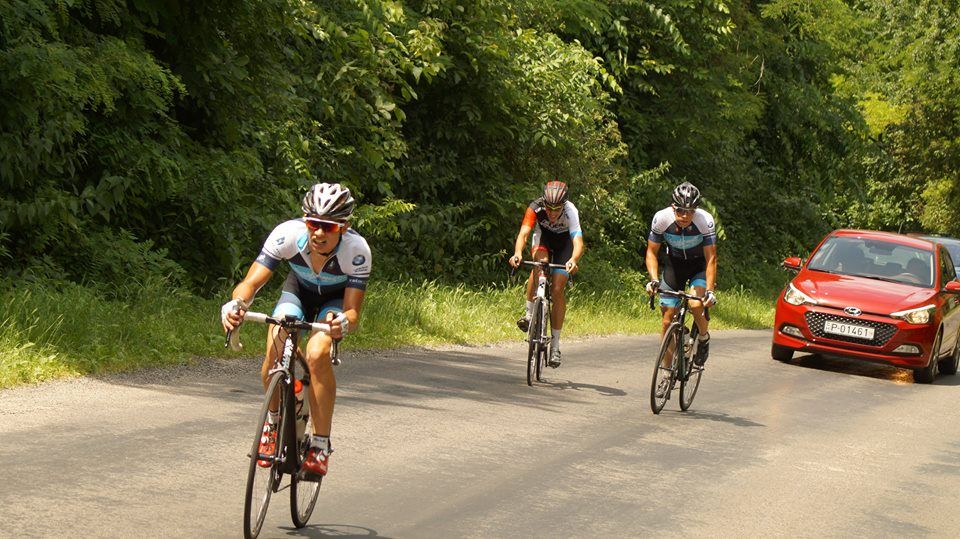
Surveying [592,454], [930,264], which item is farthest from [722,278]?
[592,454]

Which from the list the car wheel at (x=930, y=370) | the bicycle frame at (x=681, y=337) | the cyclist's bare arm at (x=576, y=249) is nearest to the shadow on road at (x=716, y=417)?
the bicycle frame at (x=681, y=337)

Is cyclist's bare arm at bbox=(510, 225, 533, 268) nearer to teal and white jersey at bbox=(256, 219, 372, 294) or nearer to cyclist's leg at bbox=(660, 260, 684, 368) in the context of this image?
cyclist's leg at bbox=(660, 260, 684, 368)

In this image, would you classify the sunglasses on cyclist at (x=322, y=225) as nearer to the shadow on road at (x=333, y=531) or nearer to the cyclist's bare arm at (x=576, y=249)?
the shadow on road at (x=333, y=531)

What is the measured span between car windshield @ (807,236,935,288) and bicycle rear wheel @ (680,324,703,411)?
614 centimetres

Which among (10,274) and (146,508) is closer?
(146,508)

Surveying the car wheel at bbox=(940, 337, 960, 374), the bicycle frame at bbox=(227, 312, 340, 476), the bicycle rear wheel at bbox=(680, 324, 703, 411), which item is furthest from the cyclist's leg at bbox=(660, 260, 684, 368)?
the car wheel at bbox=(940, 337, 960, 374)

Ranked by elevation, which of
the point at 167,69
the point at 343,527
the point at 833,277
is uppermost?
the point at 167,69

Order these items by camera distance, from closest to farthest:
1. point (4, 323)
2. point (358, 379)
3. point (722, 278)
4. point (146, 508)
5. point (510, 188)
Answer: point (146, 508) → point (4, 323) → point (358, 379) → point (510, 188) → point (722, 278)

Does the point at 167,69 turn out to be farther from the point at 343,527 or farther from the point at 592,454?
the point at 343,527

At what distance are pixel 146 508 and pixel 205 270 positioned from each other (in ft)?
32.3

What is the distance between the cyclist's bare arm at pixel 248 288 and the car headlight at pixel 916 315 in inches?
452

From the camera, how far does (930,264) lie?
18.1 meters

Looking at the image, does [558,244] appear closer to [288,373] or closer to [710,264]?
[710,264]

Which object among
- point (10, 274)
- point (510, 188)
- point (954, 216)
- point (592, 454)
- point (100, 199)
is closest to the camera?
point (592, 454)
